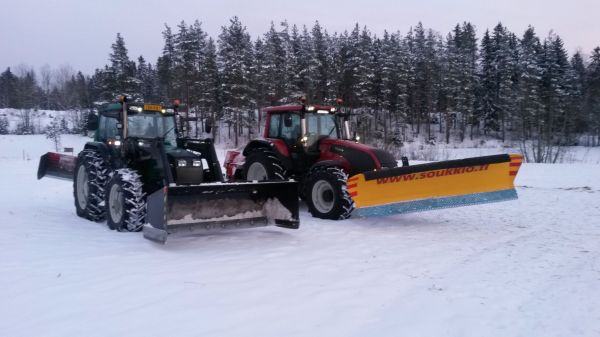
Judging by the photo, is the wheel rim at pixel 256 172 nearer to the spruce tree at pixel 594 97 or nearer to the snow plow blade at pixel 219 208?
the snow plow blade at pixel 219 208

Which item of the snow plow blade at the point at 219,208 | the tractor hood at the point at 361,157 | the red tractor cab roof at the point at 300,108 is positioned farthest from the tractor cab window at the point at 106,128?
the tractor hood at the point at 361,157

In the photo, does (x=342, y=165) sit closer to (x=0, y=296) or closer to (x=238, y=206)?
(x=238, y=206)

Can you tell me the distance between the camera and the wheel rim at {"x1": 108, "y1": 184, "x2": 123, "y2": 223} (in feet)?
23.6

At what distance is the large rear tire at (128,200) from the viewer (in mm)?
6785

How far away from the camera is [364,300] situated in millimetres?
4320

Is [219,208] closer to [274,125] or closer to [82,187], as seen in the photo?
[82,187]

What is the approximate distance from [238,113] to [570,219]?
3744 centimetres

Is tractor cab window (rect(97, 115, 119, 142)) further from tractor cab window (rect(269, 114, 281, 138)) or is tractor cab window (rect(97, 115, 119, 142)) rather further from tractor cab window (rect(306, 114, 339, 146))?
tractor cab window (rect(306, 114, 339, 146))

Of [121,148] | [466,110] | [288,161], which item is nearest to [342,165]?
[288,161]

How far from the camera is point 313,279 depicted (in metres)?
4.95

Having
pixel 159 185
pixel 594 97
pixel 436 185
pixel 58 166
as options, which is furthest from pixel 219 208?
pixel 594 97

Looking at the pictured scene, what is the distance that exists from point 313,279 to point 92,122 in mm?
5516

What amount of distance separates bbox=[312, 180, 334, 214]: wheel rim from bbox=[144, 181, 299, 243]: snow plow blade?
1.37 meters

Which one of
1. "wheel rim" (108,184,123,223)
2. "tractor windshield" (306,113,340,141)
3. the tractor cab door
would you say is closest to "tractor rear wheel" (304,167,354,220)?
the tractor cab door
